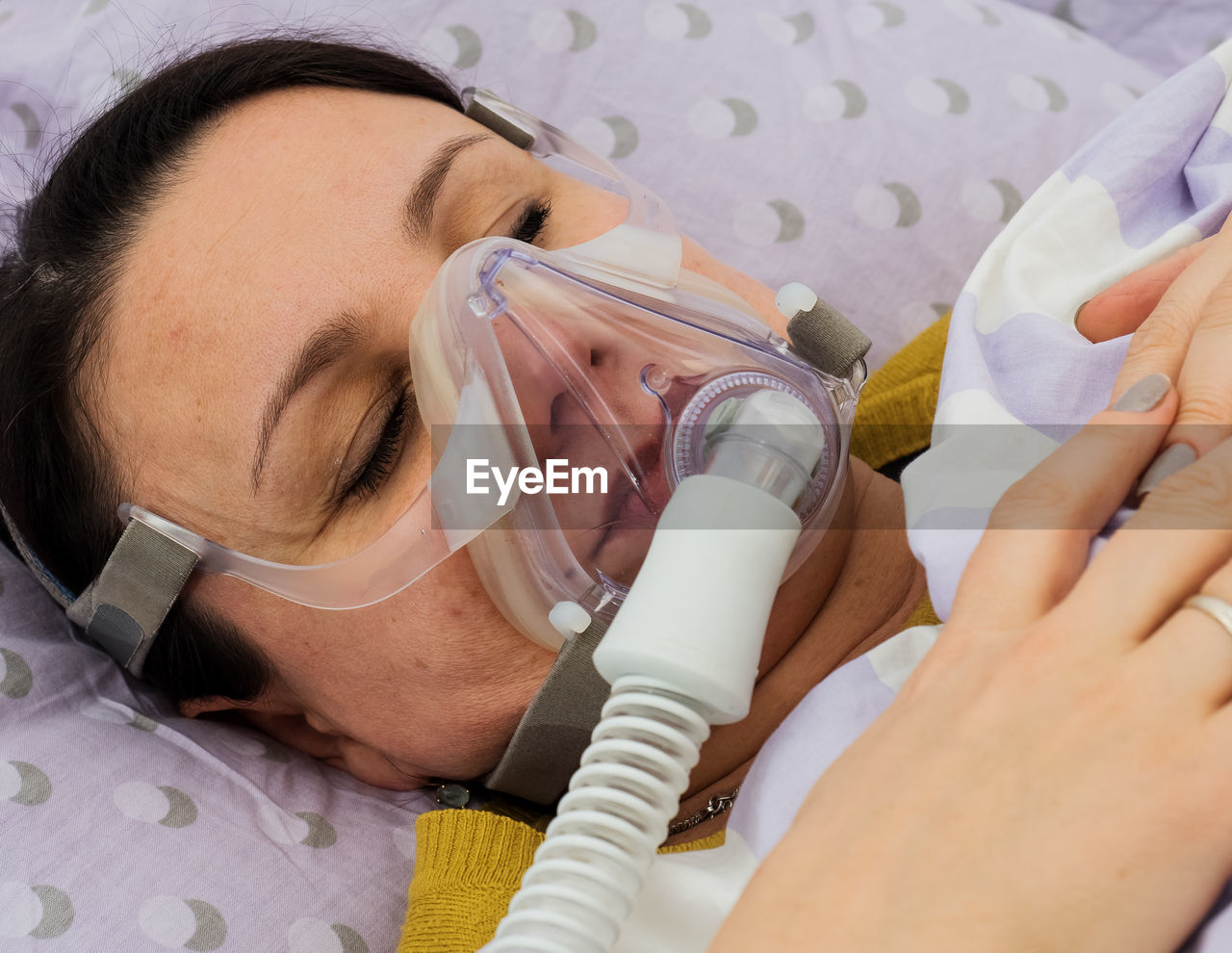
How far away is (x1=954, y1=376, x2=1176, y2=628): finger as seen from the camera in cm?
67

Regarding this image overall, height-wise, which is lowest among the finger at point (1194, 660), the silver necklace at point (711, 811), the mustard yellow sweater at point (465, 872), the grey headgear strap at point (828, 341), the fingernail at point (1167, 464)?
the mustard yellow sweater at point (465, 872)

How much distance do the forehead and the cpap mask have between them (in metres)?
0.09

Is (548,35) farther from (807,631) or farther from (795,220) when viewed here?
(807,631)

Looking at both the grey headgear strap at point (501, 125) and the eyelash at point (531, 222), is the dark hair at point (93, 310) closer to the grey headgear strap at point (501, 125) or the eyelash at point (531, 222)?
the grey headgear strap at point (501, 125)

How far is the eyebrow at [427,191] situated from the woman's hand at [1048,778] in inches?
25.1

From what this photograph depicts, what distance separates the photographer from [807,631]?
108 centimetres

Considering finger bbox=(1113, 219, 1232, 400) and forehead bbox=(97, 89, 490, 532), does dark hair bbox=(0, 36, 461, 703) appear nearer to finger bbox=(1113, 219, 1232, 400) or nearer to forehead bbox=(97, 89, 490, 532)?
forehead bbox=(97, 89, 490, 532)

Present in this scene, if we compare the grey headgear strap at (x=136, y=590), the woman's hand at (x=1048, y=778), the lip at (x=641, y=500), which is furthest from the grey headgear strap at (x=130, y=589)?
the woman's hand at (x=1048, y=778)

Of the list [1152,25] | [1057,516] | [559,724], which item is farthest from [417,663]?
[1152,25]

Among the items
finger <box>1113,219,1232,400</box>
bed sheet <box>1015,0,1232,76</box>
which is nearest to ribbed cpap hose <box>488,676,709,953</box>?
finger <box>1113,219,1232,400</box>

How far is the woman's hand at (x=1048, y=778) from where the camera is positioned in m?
0.58

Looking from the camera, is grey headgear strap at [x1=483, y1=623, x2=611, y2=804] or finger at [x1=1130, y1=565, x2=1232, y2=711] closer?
finger at [x1=1130, y1=565, x2=1232, y2=711]

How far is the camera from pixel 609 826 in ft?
2.24

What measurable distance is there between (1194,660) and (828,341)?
0.52 m
